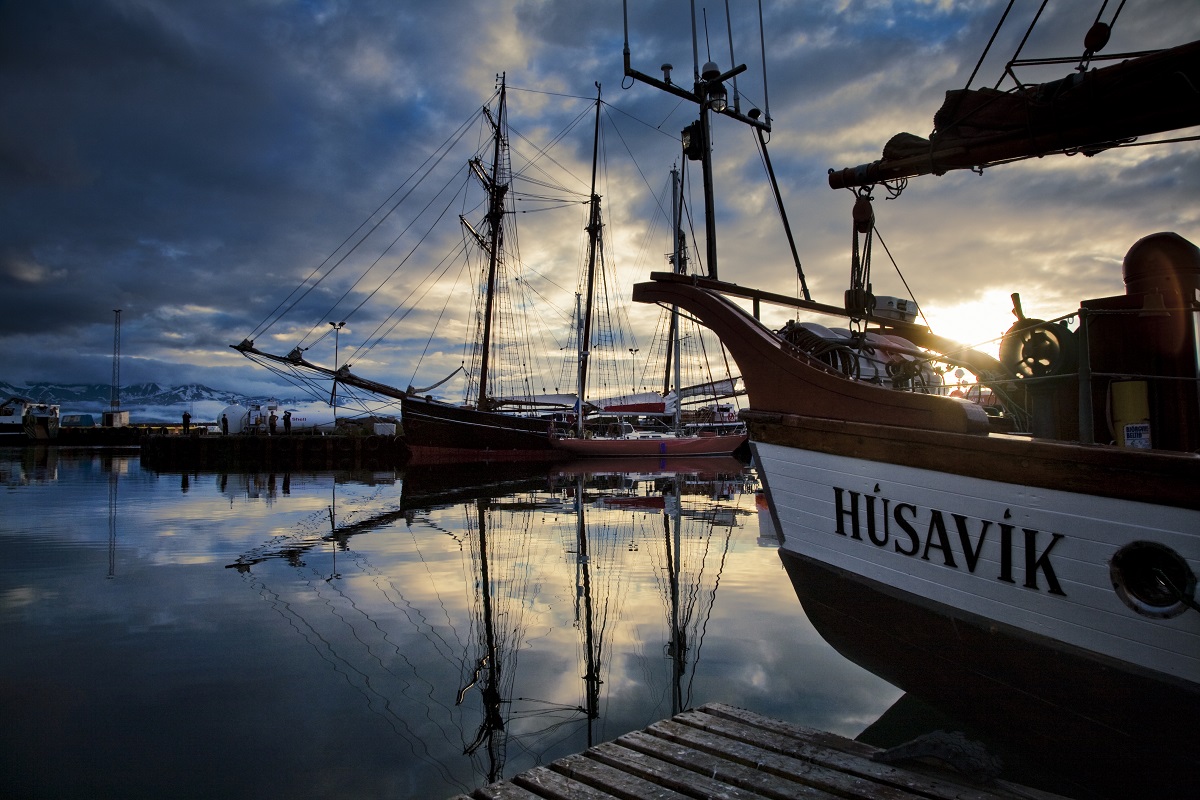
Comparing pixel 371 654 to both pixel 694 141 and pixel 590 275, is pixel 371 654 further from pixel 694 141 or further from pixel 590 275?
pixel 590 275

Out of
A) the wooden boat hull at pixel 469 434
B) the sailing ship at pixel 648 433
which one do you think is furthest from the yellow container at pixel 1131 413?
the wooden boat hull at pixel 469 434

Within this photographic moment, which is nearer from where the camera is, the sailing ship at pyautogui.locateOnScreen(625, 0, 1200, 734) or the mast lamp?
the sailing ship at pyautogui.locateOnScreen(625, 0, 1200, 734)

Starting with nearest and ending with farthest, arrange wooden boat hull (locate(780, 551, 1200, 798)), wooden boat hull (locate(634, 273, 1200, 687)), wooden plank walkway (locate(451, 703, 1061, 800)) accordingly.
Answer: wooden plank walkway (locate(451, 703, 1061, 800))
wooden boat hull (locate(780, 551, 1200, 798))
wooden boat hull (locate(634, 273, 1200, 687))

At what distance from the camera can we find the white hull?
12.9ft

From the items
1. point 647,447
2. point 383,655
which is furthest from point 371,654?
point 647,447

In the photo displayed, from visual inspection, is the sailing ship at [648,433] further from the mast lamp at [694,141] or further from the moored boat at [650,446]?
the mast lamp at [694,141]

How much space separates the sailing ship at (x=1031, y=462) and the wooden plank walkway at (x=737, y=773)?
1.82 metres

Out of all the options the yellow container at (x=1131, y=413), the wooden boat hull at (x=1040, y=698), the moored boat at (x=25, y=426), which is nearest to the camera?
the wooden boat hull at (x=1040, y=698)

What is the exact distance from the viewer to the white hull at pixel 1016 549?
393cm

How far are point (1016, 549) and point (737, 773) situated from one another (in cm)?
282

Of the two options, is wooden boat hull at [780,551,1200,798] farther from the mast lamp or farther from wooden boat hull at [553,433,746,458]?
wooden boat hull at [553,433,746,458]

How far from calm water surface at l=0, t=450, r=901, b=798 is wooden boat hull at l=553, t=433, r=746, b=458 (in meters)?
26.7

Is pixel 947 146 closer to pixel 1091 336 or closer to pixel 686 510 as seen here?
pixel 1091 336

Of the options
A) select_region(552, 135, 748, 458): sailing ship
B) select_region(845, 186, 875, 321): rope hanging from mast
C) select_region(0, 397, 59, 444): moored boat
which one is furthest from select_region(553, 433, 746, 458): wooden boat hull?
select_region(0, 397, 59, 444): moored boat
